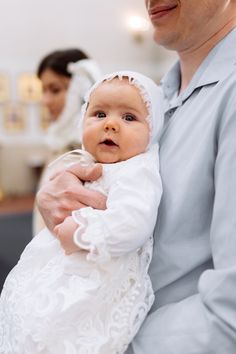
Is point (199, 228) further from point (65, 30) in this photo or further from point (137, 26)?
point (137, 26)

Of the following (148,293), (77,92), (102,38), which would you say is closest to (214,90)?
(148,293)

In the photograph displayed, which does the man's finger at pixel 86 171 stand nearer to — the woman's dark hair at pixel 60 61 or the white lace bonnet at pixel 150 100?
the white lace bonnet at pixel 150 100

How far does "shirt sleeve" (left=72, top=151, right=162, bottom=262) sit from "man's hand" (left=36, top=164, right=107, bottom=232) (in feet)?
Answer: 0.21

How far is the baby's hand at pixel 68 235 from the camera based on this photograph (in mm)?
923

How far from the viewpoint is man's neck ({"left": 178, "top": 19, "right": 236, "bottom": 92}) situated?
1.11m

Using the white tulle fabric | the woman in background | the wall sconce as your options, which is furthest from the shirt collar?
the wall sconce

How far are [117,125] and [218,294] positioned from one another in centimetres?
47

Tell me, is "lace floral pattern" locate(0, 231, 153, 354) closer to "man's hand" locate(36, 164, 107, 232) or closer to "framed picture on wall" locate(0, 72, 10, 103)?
"man's hand" locate(36, 164, 107, 232)

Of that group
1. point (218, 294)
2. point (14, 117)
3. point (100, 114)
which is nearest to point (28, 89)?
point (14, 117)

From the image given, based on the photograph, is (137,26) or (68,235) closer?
(68,235)

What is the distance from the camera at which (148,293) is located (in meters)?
0.92

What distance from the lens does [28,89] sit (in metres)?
7.29

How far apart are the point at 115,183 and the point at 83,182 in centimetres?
15

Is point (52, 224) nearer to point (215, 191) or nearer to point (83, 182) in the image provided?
point (83, 182)
